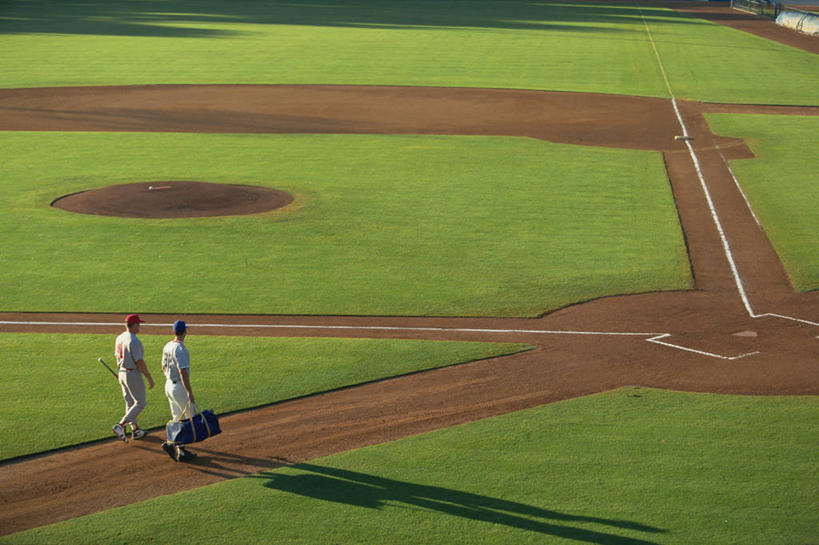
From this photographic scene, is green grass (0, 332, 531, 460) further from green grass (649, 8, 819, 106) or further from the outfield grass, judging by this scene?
the outfield grass

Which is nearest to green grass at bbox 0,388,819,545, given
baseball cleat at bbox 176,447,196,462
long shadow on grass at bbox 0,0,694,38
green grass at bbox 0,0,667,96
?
baseball cleat at bbox 176,447,196,462

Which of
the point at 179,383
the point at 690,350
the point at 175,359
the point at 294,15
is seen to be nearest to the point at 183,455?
the point at 179,383

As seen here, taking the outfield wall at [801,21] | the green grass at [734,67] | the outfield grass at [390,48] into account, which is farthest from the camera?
the outfield wall at [801,21]

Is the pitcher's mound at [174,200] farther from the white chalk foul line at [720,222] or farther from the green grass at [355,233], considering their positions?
the white chalk foul line at [720,222]

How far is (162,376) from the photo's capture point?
1402 cm

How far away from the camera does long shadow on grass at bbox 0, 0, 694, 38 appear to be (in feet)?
219

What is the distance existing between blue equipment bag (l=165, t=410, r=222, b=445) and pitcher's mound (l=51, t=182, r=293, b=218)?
40.5 ft

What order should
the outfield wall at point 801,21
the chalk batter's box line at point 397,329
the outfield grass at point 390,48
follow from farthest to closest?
the outfield wall at point 801,21, the outfield grass at point 390,48, the chalk batter's box line at point 397,329

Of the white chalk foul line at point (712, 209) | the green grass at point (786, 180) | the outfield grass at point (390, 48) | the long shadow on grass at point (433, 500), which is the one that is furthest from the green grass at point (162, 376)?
the outfield grass at point (390, 48)

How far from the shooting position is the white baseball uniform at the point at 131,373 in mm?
11711

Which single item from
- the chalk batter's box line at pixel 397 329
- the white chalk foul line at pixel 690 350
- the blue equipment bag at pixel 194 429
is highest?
the white chalk foul line at pixel 690 350

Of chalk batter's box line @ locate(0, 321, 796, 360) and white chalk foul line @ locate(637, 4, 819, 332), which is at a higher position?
white chalk foul line @ locate(637, 4, 819, 332)

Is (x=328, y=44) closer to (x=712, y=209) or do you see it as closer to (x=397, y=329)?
(x=712, y=209)

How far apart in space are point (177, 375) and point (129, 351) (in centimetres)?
87
